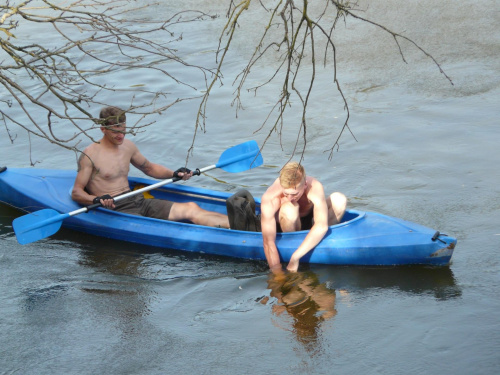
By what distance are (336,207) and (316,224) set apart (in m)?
0.38

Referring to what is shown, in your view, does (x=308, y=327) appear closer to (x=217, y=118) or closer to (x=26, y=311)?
(x=26, y=311)

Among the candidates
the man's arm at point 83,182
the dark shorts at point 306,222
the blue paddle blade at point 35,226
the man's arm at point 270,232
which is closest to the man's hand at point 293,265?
the man's arm at point 270,232

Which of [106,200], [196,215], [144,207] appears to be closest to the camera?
[106,200]

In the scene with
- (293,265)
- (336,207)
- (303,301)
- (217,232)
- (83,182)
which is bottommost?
(303,301)

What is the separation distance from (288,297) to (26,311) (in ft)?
7.71

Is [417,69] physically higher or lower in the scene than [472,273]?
higher

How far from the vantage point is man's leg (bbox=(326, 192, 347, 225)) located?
20.9 feet

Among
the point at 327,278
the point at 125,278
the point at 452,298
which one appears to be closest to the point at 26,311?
the point at 125,278

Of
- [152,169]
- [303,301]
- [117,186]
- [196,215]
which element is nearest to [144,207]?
[117,186]

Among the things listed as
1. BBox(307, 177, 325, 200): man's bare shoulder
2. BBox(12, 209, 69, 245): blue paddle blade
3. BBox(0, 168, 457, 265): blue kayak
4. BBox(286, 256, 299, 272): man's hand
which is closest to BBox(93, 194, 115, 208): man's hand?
BBox(0, 168, 457, 265): blue kayak

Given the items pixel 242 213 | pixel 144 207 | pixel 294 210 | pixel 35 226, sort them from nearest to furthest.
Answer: pixel 294 210, pixel 242 213, pixel 35 226, pixel 144 207

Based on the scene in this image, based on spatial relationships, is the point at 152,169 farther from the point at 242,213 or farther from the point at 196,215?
the point at 242,213

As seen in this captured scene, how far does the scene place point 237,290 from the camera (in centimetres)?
612

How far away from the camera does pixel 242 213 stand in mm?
6555
